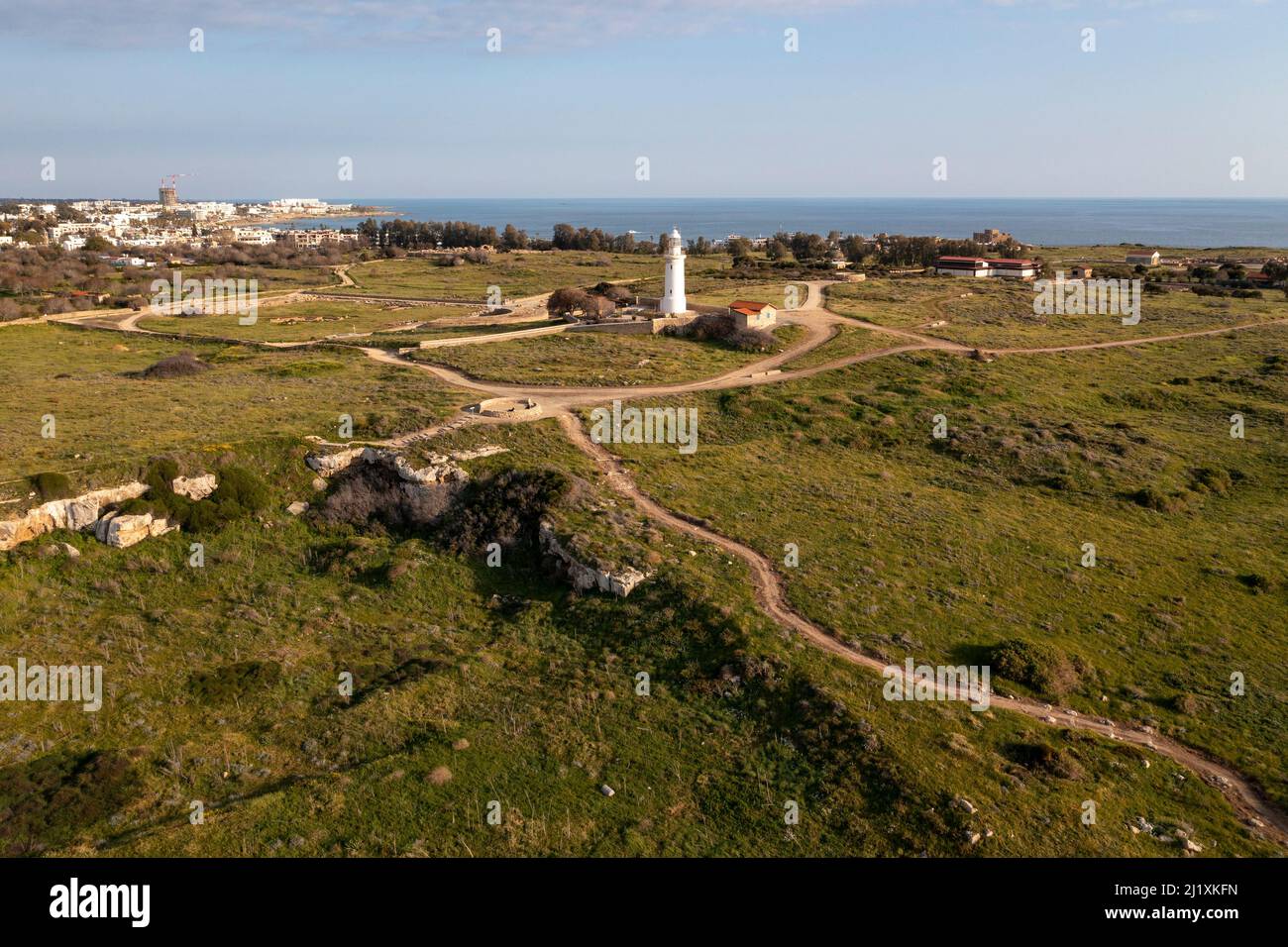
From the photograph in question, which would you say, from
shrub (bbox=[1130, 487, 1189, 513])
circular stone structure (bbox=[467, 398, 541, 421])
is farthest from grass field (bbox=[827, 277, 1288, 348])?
circular stone structure (bbox=[467, 398, 541, 421])

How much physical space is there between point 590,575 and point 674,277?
142 feet

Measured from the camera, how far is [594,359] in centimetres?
5619

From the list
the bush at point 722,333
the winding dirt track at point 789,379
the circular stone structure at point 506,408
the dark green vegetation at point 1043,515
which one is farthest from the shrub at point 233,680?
the bush at point 722,333

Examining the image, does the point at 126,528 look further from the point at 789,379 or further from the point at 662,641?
the point at 789,379

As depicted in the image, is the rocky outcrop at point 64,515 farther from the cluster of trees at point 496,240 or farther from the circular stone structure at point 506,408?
the cluster of trees at point 496,240

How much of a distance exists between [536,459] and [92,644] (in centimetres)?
1832

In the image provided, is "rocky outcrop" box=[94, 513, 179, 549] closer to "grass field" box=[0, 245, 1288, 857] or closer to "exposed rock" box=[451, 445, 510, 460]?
"grass field" box=[0, 245, 1288, 857]

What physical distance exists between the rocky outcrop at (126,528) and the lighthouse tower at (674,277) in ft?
148

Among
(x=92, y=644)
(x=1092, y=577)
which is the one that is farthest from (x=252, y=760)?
(x=1092, y=577)

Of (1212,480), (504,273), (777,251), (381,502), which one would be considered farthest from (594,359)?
(777,251)

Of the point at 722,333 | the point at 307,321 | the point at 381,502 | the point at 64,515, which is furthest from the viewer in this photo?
the point at 307,321

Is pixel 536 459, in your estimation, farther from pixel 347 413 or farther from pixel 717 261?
pixel 717 261

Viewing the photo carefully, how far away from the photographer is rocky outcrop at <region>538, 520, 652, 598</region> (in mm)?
28609

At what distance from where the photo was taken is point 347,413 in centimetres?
4072
